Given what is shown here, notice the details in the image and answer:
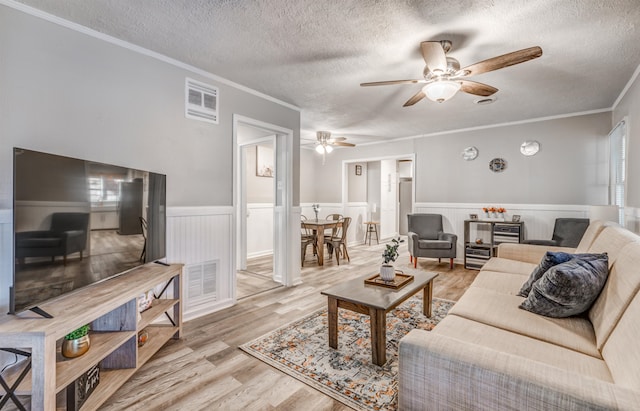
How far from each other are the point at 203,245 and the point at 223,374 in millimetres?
1398

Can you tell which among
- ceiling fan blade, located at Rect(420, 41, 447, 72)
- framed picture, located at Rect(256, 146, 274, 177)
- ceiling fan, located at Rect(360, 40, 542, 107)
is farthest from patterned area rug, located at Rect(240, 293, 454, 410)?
framed picture, located at Rect(256, 146, 274, 177)

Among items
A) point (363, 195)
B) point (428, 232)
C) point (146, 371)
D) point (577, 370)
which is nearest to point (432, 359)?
point (577, 370)

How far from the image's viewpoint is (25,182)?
1432 millimetres

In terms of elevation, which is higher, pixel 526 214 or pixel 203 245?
pixel 526 214

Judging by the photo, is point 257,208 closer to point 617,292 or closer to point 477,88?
point 477,88

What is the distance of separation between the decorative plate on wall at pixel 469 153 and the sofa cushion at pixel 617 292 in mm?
4032

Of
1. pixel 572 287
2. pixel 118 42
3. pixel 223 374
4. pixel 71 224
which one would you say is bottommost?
pixel 223 374

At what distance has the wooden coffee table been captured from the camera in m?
2.09

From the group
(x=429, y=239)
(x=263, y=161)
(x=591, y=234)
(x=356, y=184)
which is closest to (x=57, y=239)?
(x=591, y=234)

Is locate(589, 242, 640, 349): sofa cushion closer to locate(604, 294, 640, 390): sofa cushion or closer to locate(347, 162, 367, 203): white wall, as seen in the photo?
locate(604, 294, 640, 390): sofa cushion

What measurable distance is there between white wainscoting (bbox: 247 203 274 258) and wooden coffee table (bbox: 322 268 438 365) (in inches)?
148

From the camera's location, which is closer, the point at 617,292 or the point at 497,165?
the point at 617,292

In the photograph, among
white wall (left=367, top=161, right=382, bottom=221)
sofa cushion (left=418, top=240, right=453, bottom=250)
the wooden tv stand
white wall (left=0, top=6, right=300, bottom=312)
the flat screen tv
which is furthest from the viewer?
white wall (left=367, top=161, right=382, bottom=221)

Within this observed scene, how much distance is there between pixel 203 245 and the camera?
10.2ft
